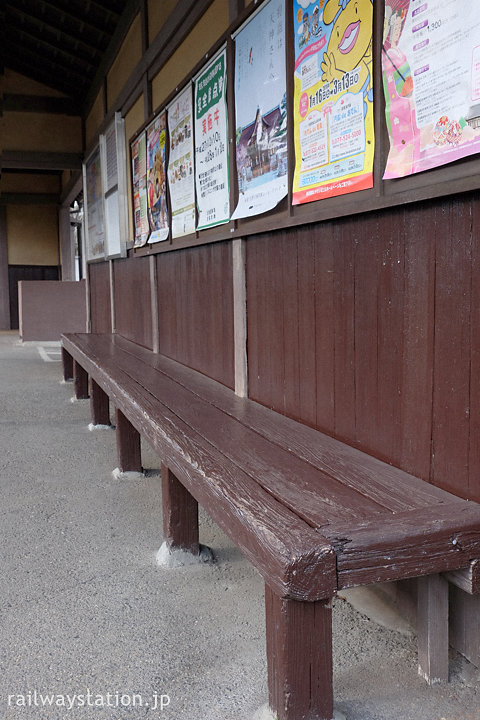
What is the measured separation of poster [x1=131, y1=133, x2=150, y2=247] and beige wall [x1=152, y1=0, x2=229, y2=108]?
485 mm

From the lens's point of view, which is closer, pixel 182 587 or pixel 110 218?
pixel 182 587

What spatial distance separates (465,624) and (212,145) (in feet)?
8.89

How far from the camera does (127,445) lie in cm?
366

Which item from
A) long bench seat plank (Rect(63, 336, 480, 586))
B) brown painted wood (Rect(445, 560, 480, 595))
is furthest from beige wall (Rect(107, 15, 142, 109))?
brown painted wood (Rect(445, 560, 480, 595))

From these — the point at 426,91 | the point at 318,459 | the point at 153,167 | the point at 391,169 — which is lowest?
the point at 318,459

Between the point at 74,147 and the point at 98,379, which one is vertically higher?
the point at 74,147

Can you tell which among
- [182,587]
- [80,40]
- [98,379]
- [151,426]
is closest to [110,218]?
[80,40]

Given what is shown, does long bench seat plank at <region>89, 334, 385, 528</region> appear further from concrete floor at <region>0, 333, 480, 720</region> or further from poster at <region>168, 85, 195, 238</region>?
poster at <region>168, 85, 195, 238</region>

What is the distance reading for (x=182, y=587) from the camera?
7.90 ft

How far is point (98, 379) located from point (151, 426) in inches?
65.8

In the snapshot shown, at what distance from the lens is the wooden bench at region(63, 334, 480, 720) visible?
145cm

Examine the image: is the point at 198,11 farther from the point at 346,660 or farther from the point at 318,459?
the point at 346,660

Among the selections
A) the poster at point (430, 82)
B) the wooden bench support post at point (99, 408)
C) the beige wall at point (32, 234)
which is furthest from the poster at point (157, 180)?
the beige wall at point (32, 234)

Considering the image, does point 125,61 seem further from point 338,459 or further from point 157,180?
point 338,459
